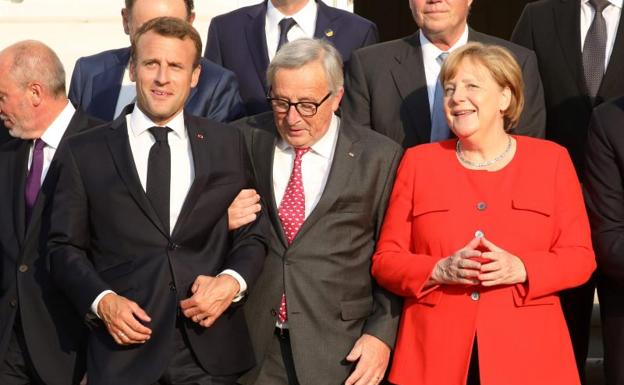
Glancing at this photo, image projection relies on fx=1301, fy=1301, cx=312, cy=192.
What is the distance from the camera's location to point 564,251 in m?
4.66

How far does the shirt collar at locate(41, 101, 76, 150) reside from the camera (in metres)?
5.24

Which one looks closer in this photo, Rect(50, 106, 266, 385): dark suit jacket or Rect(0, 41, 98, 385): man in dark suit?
Rect(50, 106, 266, 385): dark suit jacket

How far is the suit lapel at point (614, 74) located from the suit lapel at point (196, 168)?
1790mm

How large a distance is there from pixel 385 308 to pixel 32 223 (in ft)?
4.61

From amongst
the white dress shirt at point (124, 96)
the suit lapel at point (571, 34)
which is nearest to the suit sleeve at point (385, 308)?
the suit lapel at point (571, 34)

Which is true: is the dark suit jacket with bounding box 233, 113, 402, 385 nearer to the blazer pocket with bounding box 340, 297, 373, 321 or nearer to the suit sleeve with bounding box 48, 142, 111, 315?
the blazer pocket with bounding box 340, 297, 373, 321

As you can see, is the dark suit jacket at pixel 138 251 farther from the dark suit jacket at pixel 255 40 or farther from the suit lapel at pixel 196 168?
the dark suit jacket at pixel 255 40

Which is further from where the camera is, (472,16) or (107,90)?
(472,16)

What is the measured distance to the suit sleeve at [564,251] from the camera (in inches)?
181

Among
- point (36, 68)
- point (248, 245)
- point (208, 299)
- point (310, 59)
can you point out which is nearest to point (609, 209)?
point (310, 59)

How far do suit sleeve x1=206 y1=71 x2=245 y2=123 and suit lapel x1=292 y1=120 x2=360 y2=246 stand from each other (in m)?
0.75

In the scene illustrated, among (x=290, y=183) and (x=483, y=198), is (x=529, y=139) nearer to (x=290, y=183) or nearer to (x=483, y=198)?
(x=483, y=198)

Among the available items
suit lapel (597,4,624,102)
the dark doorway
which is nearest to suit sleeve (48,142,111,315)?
suit lapel (597,4,624,102)

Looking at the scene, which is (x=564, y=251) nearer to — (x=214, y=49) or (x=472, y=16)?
(x=214, y=49)
